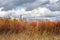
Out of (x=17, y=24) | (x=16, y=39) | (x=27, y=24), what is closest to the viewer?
(x=16, y=39)

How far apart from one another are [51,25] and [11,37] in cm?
307

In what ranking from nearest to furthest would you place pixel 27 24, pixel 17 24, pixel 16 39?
pixel 16 39 → pixel 27 24 → pixel 17 24

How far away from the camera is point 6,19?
827 cm

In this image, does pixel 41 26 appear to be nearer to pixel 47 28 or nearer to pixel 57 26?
pixel 47 28

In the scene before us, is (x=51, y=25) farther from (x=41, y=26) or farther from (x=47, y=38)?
(x=47, y=38)

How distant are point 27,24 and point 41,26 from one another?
3.06ft

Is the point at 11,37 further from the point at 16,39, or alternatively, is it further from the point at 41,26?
the point at 41,26

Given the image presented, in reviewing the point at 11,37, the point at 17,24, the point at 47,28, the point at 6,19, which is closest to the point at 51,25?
the point at 47,28

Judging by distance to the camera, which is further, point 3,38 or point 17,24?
point 17,24

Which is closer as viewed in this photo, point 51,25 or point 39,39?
point 39,39

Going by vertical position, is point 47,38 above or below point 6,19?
below

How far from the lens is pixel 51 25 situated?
8.73 m

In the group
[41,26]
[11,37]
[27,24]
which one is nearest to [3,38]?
[11,37]

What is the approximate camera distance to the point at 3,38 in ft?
20.7
